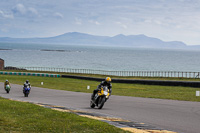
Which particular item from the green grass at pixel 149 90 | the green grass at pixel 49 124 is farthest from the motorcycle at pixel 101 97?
the green grass at pixel 149 90

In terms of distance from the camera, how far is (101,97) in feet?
51.9

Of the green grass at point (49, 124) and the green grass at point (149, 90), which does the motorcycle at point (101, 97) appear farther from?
the green grass at point (149, 90)

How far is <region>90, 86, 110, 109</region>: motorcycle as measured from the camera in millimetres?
15398

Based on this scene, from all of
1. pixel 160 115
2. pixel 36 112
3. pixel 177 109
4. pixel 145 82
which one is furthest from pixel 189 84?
pixel 36 112

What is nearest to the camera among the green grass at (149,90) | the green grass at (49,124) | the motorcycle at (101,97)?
the green grass at (49,124)

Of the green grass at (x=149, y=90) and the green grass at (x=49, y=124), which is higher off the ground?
the green grass at (x=149, y=90)

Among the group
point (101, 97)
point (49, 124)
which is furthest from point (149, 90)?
point (49, 124)

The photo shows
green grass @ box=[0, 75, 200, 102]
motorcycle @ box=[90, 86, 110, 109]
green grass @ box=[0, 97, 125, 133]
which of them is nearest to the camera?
green grass @ box=[0, 97, 125, 133]

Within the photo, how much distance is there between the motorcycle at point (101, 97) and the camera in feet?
50.5

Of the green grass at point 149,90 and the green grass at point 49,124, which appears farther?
the green grass at point 149,90

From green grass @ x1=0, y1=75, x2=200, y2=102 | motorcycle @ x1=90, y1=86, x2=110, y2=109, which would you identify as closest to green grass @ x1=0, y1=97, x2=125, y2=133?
motorcycle @ x1=90, y1=86, x2=110, y2=109

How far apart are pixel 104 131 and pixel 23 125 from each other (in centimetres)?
247

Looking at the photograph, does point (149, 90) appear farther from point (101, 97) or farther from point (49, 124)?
point (49, 124)

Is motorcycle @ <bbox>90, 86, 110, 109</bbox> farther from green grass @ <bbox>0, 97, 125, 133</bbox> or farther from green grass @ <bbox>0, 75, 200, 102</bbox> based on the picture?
green grass @ <bbox>0, 75, 200, 102</bbox>
